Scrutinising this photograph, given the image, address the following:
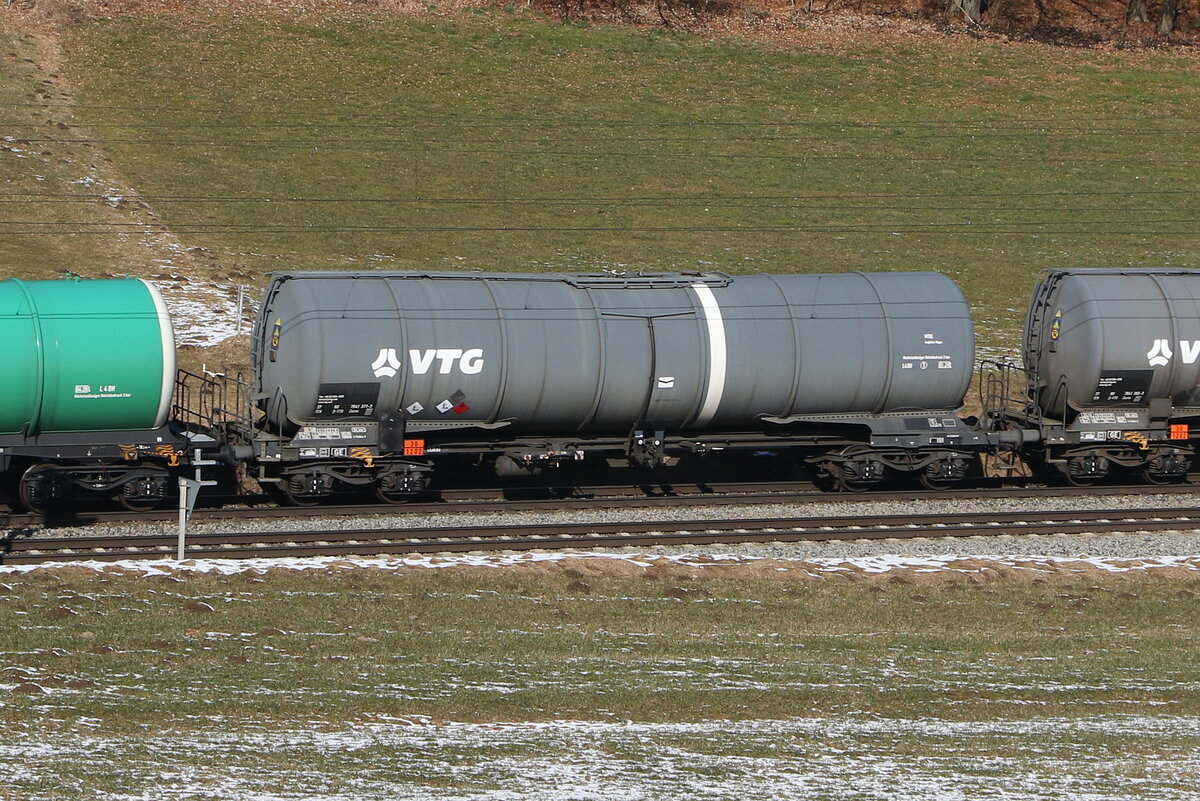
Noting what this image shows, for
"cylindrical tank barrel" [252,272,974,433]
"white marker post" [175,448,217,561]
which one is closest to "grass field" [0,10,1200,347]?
"cylindrical tank barrel" [252,272,974,433]

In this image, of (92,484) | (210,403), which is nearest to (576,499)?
(210,403)

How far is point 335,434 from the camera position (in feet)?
80.0

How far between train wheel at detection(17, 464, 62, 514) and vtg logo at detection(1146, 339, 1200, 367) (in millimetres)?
19271

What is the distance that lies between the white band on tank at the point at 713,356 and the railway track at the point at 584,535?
205cm

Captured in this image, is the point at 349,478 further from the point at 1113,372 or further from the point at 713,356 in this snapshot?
the point at 1113,372

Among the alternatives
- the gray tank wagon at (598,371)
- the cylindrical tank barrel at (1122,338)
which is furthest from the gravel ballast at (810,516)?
the cylindrical tank barrel at (1122,338)

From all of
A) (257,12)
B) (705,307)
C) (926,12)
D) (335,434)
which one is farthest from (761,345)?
(926,12)

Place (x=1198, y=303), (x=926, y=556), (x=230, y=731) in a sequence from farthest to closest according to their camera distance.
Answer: (x=1198, y=303) < (x=926, y=556) < (x=230, y=731)

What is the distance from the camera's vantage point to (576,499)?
86.8 feet

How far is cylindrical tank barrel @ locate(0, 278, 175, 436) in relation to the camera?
22500 millimetres

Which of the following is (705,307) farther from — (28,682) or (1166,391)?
(28,682)

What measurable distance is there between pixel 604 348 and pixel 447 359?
8.71 ft

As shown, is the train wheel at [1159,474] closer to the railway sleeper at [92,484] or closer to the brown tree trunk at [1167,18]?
the railway sleeper at [92,484]

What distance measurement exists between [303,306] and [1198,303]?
16433 millimetres
